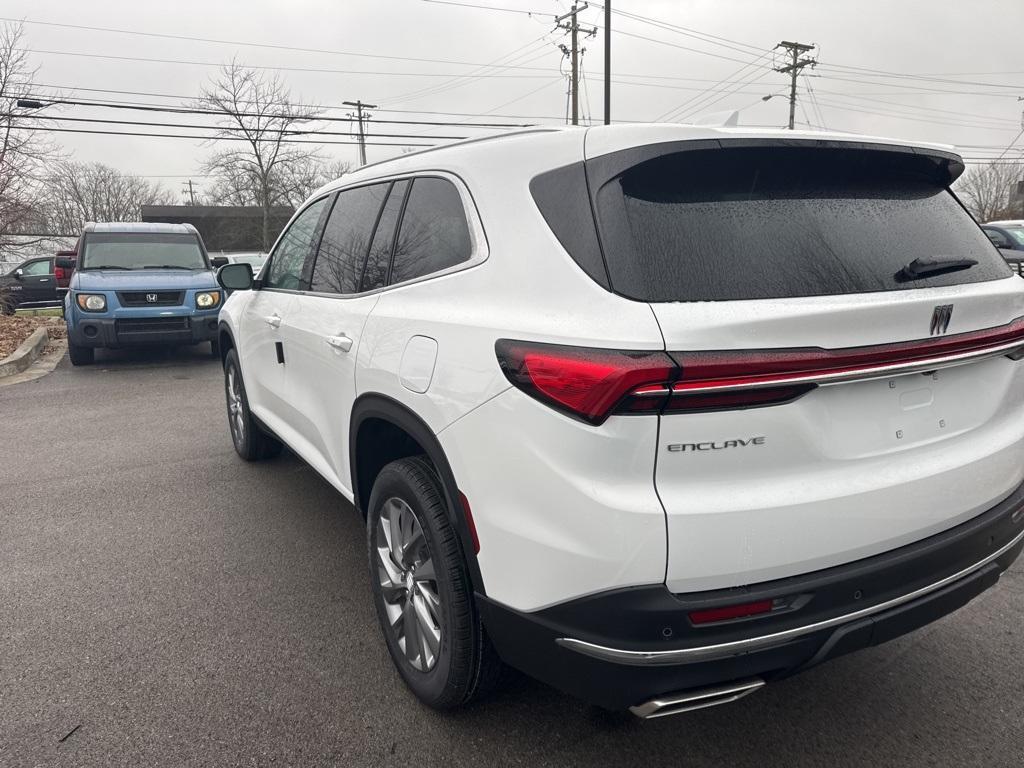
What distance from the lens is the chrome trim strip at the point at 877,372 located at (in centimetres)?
159

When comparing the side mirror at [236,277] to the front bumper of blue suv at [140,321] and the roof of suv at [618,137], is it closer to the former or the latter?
the roof of suv at [618,137]

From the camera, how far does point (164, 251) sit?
10.3 m

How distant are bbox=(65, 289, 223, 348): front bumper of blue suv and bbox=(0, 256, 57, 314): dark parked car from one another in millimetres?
12368

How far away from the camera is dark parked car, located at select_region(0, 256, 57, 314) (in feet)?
63.4

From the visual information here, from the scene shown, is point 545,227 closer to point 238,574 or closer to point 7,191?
point 238,574

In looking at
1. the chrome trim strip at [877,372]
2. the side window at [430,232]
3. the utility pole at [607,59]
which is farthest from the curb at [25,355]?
the utility pole at [607,59]

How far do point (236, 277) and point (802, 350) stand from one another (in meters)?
3.64

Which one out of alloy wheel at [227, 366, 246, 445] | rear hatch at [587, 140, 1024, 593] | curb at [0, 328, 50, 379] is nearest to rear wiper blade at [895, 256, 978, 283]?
rear hatch at [587, 140, 1024, 593]

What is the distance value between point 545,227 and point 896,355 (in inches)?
36.8

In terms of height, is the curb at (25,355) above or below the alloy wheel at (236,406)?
below

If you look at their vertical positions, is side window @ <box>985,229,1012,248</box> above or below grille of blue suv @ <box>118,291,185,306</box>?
above

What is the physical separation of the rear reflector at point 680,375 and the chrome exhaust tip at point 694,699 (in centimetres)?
67

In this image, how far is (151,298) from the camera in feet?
30.6

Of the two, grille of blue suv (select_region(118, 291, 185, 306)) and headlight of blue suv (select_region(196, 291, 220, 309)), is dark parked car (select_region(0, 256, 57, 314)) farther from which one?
headlight of blue suv (select_region(196, 291, 220, 309))
